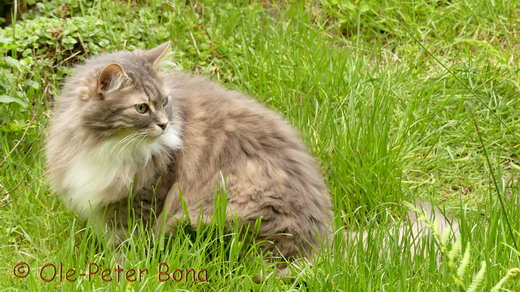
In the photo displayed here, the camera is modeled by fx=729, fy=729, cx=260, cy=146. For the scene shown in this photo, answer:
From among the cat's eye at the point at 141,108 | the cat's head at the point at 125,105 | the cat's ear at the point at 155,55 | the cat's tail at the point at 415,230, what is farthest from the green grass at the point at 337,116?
the cat's ear at the point at 155,55

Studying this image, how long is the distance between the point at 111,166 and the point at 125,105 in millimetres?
351

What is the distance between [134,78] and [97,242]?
0.87 meters

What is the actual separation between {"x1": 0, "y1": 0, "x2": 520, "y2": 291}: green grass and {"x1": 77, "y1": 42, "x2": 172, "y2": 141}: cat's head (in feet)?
1.69

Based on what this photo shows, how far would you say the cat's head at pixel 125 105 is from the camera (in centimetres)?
346

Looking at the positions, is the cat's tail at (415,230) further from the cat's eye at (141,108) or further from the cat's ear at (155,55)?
the cat's ear at (155,55)

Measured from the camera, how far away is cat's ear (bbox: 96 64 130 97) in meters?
3.39

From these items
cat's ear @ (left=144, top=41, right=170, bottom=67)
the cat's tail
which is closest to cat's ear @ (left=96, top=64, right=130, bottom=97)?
cat's ear @ (left=144, top=41, right=170, bottom=67)

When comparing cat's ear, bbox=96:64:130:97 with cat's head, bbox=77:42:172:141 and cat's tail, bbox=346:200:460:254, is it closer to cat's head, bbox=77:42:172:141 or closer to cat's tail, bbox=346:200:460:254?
cat's head, bbox=77:42:172:141

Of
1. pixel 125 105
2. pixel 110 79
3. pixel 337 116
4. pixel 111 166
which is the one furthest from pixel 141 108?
pixel 337 116

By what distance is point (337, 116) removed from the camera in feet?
15.2

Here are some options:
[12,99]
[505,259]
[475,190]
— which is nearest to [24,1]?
[12,99]

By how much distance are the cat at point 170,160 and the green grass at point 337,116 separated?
0.58ft

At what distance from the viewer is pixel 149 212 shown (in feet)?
12.3

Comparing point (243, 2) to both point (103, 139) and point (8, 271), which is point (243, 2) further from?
point (8, 271)
